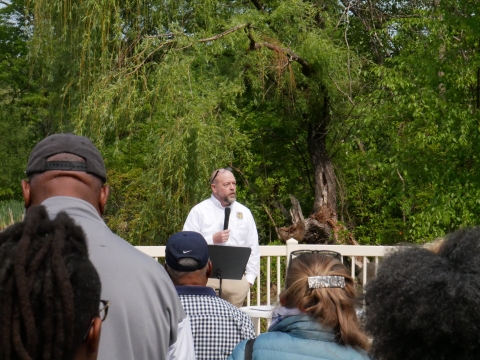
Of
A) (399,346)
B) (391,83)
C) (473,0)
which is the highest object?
(473,0)

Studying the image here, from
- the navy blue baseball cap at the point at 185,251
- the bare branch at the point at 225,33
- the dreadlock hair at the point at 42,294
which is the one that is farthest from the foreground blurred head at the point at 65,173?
the bare branch at the point at 225,33

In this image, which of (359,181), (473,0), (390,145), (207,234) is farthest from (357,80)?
(207,234)

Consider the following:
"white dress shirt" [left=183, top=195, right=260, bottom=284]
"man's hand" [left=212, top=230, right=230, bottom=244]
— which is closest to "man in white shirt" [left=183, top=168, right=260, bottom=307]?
"white dress shirt" [left=183, top=195, right=260, bottom=284]

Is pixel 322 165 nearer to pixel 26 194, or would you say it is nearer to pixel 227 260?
pixel 227 260

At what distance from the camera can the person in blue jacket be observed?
267 centimetres

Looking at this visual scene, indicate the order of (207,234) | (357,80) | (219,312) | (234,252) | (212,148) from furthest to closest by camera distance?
1. (357,80)
2. (212,148)
3. (207,234)
4. (234,252)
5. (219,312)

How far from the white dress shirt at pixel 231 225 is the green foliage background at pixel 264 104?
2.28 metres

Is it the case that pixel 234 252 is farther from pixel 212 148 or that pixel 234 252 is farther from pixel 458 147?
pixel 212 148

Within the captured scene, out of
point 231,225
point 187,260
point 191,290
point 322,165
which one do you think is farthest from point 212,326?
point 322,165

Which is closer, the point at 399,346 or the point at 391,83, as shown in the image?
the point at 399,346

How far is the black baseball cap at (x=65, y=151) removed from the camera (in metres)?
2.33

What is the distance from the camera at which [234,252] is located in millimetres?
6051

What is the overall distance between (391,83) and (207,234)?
11.1 ft

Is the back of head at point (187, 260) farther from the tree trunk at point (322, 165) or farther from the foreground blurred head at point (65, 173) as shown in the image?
the tree trunk at point (322, 165)
